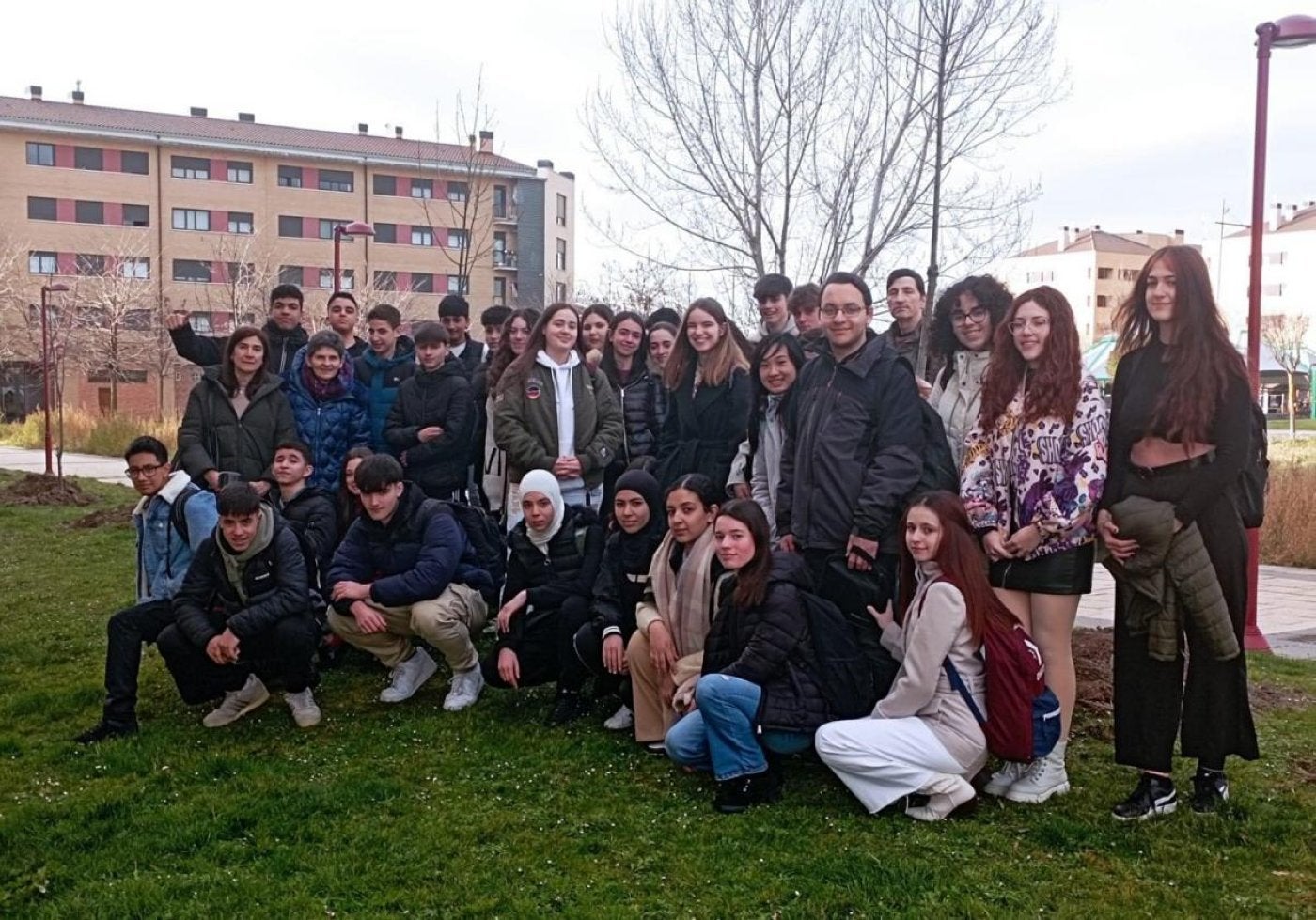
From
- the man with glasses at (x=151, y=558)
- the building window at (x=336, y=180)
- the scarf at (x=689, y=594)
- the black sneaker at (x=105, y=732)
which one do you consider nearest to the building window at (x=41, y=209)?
the building window at (x=336, y=180)

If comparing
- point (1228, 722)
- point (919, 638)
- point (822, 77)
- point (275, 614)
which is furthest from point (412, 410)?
point (822, 77)

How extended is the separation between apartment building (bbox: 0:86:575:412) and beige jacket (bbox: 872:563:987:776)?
44.0m

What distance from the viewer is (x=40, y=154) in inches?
2147

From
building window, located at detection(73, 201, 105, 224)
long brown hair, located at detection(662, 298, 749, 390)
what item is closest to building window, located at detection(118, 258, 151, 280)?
building window, located at detection(73, 201, 105, 224)

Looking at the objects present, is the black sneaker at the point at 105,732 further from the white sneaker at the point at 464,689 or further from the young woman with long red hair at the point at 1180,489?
the young woman with long red hair at the point at 1180,489

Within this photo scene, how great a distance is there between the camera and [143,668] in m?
7.06

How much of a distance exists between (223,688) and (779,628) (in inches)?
116

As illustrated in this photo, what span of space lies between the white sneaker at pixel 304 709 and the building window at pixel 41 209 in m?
56.9

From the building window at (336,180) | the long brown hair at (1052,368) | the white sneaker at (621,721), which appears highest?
the building window at (336,180)

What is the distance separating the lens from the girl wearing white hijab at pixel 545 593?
18.9ft

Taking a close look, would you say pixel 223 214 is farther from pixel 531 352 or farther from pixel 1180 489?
pixel 1180 489

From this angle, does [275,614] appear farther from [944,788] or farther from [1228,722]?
[1228,722]

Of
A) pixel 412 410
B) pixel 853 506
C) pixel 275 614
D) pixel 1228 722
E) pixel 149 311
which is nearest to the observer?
pixel 1228 722

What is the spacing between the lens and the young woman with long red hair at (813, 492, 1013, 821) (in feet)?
14.2
